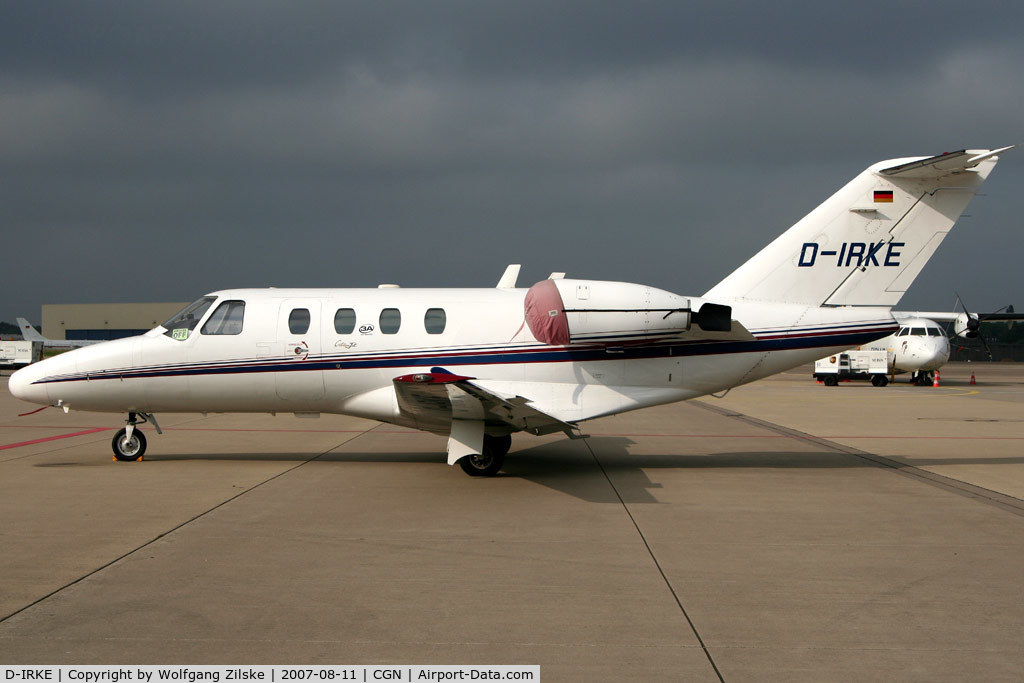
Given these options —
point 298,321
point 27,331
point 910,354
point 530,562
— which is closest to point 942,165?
point 530,562

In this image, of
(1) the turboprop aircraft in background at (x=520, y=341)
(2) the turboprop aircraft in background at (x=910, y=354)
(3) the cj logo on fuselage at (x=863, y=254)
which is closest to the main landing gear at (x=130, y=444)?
(1) the turboprop aircraft in background at (x=520, y=341)

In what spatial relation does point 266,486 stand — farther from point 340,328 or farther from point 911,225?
point 911,225

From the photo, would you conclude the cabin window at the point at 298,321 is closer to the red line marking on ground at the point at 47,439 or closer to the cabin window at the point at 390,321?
the cabin window at the point at 390,321

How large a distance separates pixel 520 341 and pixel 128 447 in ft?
21.2

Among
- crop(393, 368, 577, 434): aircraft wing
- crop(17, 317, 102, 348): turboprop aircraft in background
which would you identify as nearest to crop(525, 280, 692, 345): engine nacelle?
crop(393, 368, 577, 434): aircraft wing

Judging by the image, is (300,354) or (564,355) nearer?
(564,355)

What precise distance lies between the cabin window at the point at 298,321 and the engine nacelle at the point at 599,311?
3.44 meters

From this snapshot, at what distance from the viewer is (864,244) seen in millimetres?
12039

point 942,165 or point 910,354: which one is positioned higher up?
point 942,165

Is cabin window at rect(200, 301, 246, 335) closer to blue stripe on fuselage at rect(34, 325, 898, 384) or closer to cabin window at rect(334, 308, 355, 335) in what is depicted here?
blue stripe on fuselage at rect(34, 325, 898, 384)

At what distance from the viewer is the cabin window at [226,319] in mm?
12141

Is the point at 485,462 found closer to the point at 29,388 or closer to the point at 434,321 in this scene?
the point at 434,321

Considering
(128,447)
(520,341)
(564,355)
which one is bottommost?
(128,447)

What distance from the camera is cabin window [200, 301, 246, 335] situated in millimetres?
12141
